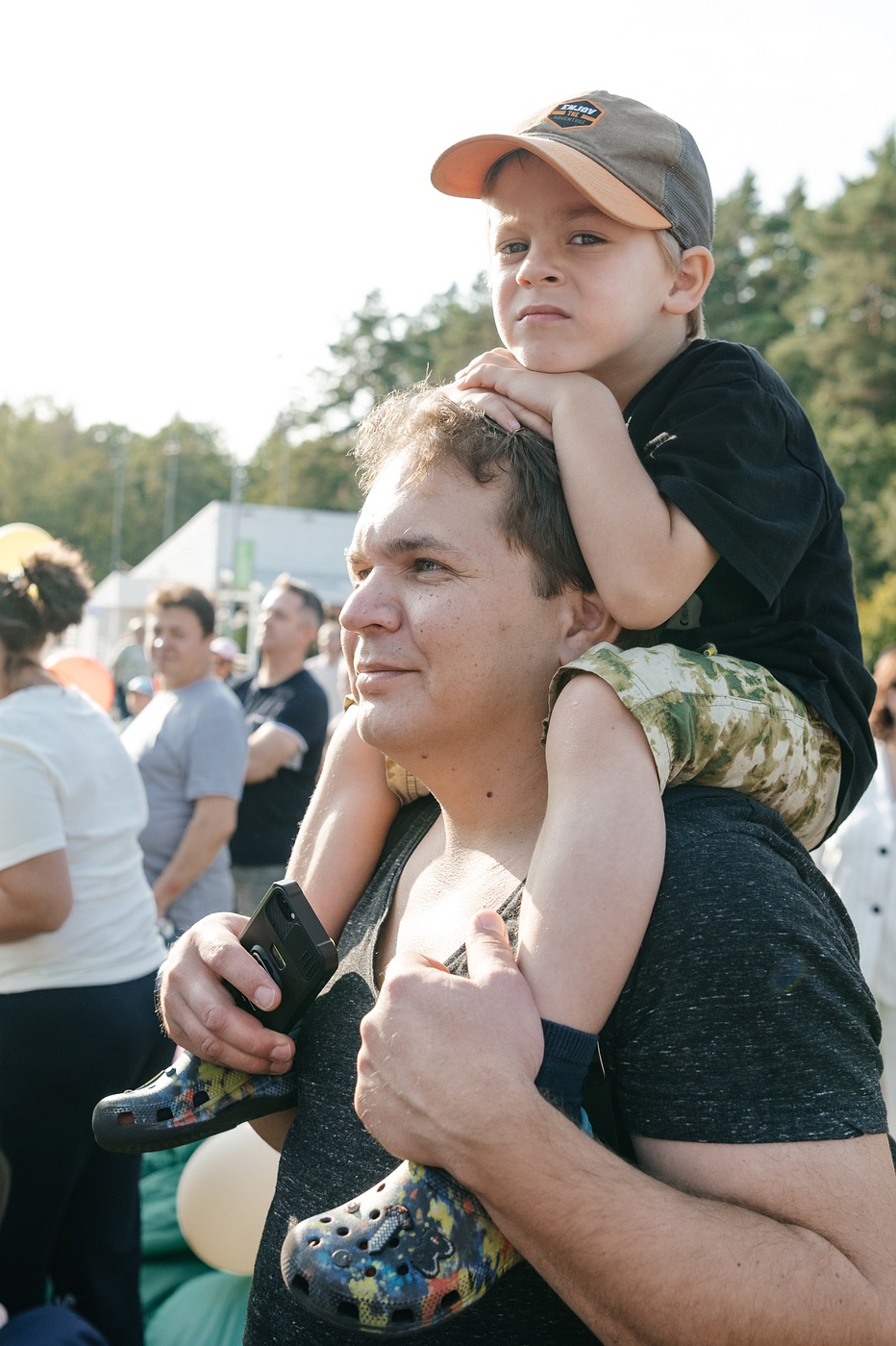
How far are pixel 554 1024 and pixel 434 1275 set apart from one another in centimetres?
31

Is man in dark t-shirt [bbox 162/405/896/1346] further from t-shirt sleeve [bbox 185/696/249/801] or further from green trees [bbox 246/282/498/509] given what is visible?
green trees [bbox 246/282/498/509]

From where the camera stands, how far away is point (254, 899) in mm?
6555

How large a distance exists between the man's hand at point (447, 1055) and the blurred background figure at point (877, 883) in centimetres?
328

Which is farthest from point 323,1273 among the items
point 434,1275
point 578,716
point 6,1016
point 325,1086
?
point 6,1016

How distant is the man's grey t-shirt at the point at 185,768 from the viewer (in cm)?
550

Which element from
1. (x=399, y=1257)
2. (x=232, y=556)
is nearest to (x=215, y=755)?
(x=399, y=1257)

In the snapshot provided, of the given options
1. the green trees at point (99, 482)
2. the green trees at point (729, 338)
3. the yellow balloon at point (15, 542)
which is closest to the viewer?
the yellow balloon at point (15, 542)

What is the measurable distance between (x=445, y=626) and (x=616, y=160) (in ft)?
2.68

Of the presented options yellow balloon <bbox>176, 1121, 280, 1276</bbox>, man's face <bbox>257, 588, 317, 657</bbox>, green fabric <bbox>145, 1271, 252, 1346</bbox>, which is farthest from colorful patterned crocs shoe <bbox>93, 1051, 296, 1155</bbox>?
man's face <bbox>257, 588, 317, 657</bbox>

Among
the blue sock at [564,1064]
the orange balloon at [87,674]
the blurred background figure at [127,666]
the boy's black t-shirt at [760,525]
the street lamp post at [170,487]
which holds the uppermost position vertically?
the boy's black t-shirt at [760,525]

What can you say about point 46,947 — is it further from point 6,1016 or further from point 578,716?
point 578,716

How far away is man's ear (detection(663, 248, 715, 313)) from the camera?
1994mm

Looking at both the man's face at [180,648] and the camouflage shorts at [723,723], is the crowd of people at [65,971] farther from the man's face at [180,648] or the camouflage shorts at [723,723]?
the camouflage shorts at [723,723]

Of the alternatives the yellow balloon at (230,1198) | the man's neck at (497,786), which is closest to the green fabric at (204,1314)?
the yellow balloon at (230,1198)
